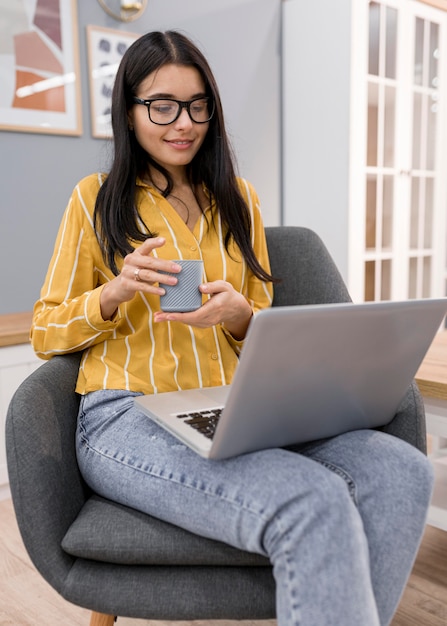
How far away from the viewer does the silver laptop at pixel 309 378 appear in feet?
2.36

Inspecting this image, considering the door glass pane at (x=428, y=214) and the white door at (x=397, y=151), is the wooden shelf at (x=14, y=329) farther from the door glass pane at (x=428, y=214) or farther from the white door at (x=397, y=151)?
the door glass pane at (x=428, y=214)

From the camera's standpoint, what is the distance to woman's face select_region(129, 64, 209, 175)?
1133 mm

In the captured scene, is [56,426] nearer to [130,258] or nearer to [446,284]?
[130,258]

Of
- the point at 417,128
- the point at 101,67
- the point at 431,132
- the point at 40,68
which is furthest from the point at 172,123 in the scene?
the point at 431,132

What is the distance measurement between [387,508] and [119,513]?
0.39 meters

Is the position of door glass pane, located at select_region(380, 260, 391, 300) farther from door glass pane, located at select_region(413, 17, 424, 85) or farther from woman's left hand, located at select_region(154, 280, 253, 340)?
woman's left hand, located at select_region(154, 280, 253, 340)

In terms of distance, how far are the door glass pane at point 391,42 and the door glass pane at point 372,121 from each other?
122 mm

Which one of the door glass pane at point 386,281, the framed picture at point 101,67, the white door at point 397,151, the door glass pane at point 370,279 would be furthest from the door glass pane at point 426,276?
the framed picture at point 101,67

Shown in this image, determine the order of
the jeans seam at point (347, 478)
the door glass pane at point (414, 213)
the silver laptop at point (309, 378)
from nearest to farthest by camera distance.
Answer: the silver laptop at point (309, 378) < the jeans seam at point (347, 478) < the door glass pane at point (414, 213)

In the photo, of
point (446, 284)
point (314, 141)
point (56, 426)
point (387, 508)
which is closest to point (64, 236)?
point (56, 426)

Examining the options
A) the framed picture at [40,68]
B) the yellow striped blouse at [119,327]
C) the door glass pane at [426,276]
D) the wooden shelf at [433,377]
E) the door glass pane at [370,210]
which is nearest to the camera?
the yellow striped blouse at [119,327]

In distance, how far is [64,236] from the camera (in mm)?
1118

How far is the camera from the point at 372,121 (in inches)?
111

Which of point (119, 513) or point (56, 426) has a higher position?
point (56, 426)
